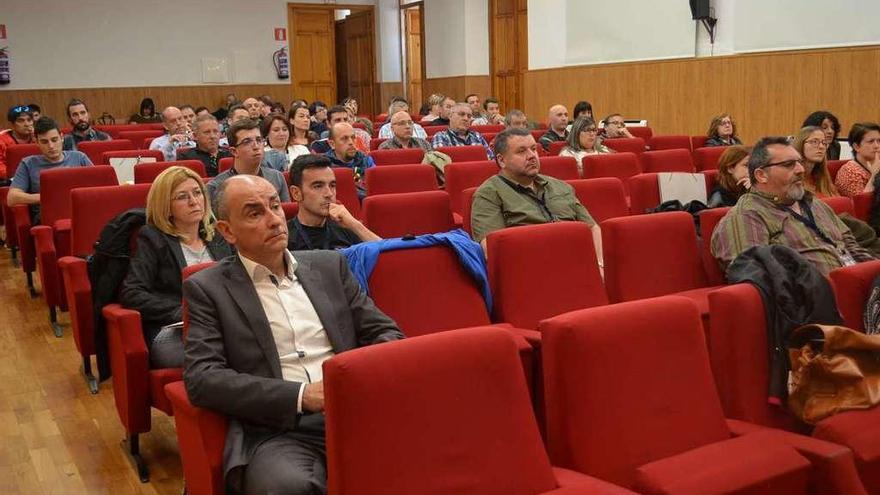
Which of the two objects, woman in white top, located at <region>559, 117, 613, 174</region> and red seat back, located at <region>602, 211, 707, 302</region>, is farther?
woman in white top, located at <region>559, 117, 613, 174</region>

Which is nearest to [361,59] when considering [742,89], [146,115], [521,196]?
[146,115]

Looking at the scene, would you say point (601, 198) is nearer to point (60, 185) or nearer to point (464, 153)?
point (464, 153)

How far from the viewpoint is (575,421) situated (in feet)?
6.53

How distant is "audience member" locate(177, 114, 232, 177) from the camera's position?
5906 mm

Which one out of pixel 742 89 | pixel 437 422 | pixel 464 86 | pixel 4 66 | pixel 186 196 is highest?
pixel 4 66

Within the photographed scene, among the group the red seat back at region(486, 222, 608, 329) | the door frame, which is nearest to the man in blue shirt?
the red seat back at region(486, 222, 608, 329)

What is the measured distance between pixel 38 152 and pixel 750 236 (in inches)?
223

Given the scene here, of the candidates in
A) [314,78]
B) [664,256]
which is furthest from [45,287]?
[314,78]

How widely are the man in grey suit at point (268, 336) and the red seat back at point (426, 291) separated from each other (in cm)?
41

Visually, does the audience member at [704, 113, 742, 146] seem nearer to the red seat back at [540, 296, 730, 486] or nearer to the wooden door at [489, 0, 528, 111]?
the red seat back at [540, 296, 730, 486]

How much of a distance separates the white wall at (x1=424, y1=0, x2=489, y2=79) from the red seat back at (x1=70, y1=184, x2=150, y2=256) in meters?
10.7

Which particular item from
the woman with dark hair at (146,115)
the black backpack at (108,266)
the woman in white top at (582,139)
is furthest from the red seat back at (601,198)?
the woman with dark hair at (146,115)

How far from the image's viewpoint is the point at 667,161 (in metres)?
5.99

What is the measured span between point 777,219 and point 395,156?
3225mm
